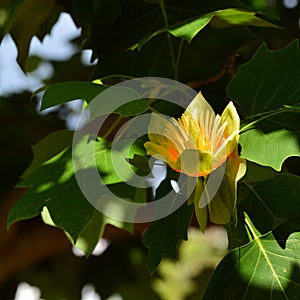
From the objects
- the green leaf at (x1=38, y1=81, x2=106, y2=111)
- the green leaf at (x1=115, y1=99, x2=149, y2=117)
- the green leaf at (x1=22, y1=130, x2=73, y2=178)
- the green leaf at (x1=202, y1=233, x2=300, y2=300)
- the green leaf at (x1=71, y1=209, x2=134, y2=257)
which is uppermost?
the green leaf at (x1=38, y1=81, x2=106, y2=111)

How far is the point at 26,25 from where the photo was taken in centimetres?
84

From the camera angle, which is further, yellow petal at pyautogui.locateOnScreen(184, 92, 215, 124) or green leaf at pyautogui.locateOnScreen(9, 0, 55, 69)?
green leaf at pyautogui.locateOnScreen(9, 0, 55, 69)

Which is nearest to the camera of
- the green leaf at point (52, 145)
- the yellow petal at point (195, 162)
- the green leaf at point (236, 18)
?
the yellow petal at point (195, 162)

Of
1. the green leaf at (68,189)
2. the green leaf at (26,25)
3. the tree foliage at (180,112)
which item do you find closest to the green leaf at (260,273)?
the tree foliage at (180,112)

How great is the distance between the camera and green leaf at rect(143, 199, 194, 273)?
2.10 feet

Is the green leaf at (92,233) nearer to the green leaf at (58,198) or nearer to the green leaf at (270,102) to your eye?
the green leaf at (58,198)

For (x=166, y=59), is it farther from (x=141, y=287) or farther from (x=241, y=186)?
(x=141, y=287)

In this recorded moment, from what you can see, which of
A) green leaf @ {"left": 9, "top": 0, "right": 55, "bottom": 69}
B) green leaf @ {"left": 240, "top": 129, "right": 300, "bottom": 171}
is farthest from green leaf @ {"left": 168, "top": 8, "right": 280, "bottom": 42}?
green leaf @ {"left": 9, "top": 0, "right": 55, "bottom": 69}

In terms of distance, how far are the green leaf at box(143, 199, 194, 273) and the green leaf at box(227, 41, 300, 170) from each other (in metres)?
0.09

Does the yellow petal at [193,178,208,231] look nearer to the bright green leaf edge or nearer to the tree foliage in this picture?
the tree foliage

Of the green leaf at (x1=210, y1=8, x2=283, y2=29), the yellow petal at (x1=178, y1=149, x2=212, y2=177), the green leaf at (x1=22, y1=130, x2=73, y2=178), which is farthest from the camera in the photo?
the green leaf at (x1=22, y1=130, x2=73, y2=178)

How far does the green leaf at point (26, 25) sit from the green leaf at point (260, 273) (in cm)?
38

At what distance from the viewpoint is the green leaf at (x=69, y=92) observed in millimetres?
586

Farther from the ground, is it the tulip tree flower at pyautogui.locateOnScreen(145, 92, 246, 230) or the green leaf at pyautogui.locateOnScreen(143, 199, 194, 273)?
the tulip tree flower at pyautogui.locateOnScreen(145, 92, 246, 230)
